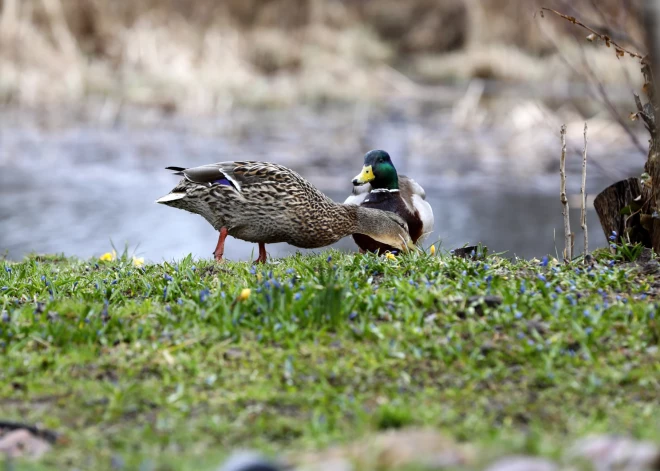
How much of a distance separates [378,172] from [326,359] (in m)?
3.23

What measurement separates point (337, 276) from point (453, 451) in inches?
85.3

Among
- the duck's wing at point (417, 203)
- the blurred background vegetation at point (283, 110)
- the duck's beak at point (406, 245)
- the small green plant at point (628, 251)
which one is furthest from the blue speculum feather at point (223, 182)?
the blurred background vegetation at point (283, 110)

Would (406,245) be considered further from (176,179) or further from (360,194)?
(176,179)

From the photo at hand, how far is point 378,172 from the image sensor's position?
7.38 m

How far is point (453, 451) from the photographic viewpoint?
3.08 m

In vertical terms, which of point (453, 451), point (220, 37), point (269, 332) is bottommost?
point (453, 451)

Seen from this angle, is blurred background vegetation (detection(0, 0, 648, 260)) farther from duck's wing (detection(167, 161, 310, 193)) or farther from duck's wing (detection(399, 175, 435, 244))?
duck's wing (detection(167, 161, 310, 193))

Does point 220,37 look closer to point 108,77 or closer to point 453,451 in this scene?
point 108,77

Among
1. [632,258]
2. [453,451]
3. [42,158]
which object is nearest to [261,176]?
[632,258]

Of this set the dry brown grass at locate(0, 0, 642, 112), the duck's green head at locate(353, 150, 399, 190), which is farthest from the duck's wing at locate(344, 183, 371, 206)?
the dry brown grass at locate(0, 0, 642, 112)

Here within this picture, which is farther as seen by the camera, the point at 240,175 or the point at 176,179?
the point at 176,179

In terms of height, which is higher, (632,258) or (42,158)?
(42,158)

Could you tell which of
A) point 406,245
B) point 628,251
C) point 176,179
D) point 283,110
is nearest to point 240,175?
point 406,245

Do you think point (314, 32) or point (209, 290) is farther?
point (314, 32)
